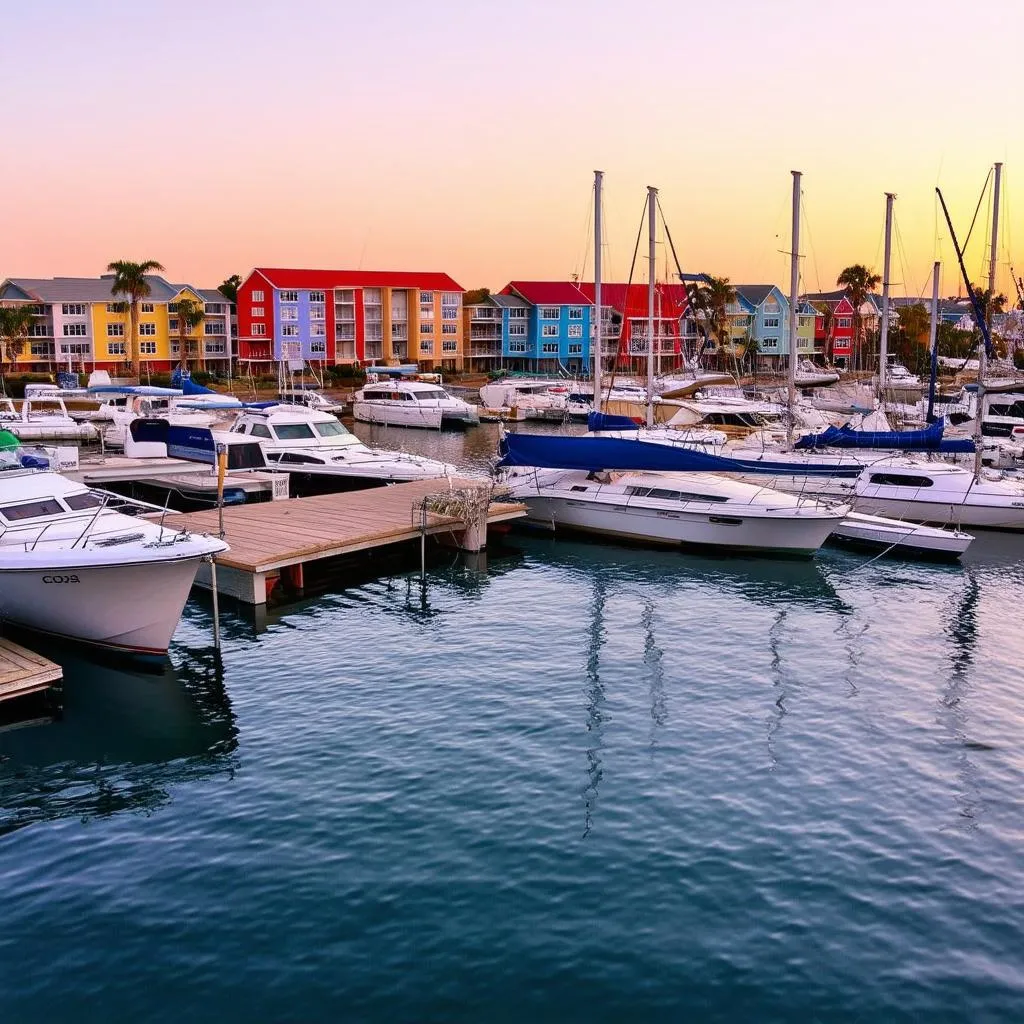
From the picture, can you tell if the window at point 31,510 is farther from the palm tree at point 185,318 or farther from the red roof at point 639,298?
the red roof at point 639,298

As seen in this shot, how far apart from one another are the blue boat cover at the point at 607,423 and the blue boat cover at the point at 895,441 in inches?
287

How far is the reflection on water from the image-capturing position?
1576cm

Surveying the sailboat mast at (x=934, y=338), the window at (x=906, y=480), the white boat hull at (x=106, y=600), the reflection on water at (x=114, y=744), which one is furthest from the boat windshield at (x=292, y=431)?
the sailboat mast at (x=934, y=338)

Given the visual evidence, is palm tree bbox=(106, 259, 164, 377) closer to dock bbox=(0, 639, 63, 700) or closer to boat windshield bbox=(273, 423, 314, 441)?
boat windshield bbox=(273, 423, 314, 441)

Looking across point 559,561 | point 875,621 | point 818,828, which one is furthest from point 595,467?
point 818,828

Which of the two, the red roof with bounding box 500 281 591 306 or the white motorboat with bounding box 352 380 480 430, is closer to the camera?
the white motorboat with bounding box 352 380 480 430

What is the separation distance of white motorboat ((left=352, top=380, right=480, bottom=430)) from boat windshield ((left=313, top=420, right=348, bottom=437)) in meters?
35.0

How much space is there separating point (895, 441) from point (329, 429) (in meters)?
21.7

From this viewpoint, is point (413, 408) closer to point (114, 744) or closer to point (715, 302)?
point (715, 302)

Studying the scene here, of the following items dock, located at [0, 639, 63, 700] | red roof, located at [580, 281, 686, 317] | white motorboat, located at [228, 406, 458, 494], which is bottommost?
dock, located at [0, 639, 63, 700]

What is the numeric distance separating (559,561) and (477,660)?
10484mm

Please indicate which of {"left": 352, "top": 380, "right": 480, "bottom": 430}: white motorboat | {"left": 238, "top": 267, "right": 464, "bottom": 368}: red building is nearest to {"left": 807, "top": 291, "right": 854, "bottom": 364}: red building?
{"left": 238, "top": 267, "right": 464, "bottom": 368}: red building

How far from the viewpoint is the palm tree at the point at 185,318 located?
10862cm

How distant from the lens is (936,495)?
1459 inches
